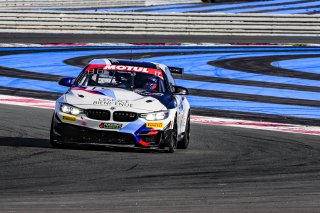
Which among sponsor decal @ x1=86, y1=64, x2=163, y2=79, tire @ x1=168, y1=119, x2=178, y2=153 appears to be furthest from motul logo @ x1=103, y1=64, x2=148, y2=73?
tire @ x1=168, y1=119, x2=178, y2=153

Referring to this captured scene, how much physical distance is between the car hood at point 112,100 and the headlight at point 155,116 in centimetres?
6

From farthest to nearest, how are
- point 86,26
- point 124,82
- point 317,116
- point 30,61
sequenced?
point 86,26
point 30,61
point 317,116
point 124,82

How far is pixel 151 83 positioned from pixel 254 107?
25.9 ft

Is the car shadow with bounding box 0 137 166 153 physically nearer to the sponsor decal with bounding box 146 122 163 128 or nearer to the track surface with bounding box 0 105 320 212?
the track surface with bounding box 0 105 320 212

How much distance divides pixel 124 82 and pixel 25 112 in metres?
5.03

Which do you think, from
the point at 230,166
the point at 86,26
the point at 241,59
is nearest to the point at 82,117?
the point at 230,166

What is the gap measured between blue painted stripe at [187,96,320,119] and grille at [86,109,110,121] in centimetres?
837

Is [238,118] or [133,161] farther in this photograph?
[238,118]

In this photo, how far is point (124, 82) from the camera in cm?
1330

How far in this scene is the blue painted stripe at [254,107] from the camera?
2027 centimetres

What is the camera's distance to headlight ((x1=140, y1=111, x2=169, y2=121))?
40.5 ft

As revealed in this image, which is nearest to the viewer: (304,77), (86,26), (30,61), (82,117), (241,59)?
(82,117)

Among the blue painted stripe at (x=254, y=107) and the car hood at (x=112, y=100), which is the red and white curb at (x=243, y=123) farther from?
the car hood at (x=112, y=100)

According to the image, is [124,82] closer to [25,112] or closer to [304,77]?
[25,112]
